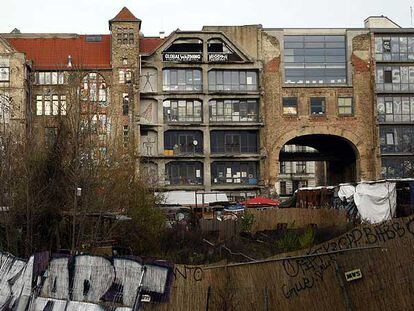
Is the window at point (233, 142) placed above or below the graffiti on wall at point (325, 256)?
above

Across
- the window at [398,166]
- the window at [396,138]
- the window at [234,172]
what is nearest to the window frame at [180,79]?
the window at [234,172]

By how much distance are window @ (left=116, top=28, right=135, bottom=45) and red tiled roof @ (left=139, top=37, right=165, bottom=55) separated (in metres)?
2.10

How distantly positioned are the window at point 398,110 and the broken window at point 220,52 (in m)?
16.6

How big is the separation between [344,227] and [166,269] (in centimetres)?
1954

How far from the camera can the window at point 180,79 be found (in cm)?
6956

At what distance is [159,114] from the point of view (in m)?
69.2

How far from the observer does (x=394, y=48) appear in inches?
2817

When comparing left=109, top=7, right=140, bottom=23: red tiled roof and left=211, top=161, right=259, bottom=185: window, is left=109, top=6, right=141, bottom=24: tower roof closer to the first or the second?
left=109, top=7, right=140, bottom=23: red tiled roof

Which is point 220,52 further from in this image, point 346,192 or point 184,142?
point 346,192

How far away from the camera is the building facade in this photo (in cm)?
6900

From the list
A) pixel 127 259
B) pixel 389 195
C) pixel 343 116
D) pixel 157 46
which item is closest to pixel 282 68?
pixel 343 116

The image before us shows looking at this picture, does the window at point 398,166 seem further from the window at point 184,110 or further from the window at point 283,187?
the window at point 283,187

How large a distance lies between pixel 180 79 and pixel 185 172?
10.1 meters

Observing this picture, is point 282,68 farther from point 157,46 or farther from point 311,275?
point 311,275
